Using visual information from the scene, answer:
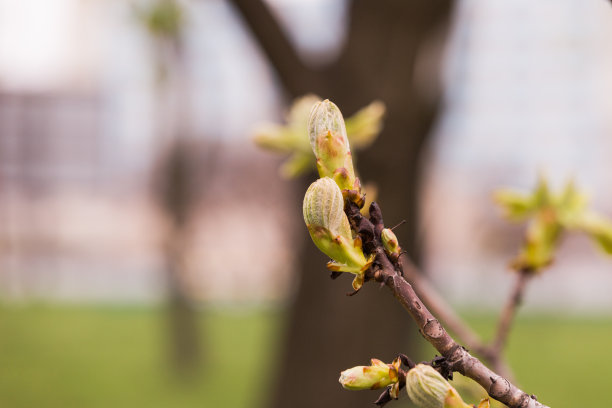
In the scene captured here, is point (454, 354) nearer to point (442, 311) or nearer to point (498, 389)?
point (498, 389)

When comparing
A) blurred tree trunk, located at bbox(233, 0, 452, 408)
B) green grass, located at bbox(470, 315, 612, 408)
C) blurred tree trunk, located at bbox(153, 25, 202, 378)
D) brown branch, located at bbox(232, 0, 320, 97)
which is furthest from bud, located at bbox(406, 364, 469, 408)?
blurred tree trunk, located at bbox(153, 25, 202, 378)

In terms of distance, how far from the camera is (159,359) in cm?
668

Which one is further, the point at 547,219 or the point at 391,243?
the point at 547,219

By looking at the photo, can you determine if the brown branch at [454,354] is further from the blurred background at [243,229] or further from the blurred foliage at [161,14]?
the blurred foliage at [161,14]

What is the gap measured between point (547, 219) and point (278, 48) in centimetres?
124

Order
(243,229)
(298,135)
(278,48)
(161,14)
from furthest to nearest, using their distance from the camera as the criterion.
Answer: (243,229) < (161,14) < (278,48) < (298,135)

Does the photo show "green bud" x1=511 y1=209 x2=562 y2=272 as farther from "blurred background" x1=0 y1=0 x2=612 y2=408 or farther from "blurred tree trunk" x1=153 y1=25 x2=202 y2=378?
"blurred tree trunk" x1=153 y1=25 x2=202 y2=378

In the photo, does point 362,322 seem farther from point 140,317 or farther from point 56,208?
point 56,208

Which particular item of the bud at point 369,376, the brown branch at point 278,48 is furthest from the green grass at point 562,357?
the bud at point 369,376

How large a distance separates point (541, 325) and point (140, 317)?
519cm

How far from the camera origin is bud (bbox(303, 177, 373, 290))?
1.17ft

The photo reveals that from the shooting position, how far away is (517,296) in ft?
2.50

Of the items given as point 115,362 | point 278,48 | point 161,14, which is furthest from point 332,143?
point 115,362

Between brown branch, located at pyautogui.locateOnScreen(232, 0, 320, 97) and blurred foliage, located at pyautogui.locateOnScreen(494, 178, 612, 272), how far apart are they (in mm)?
1127
